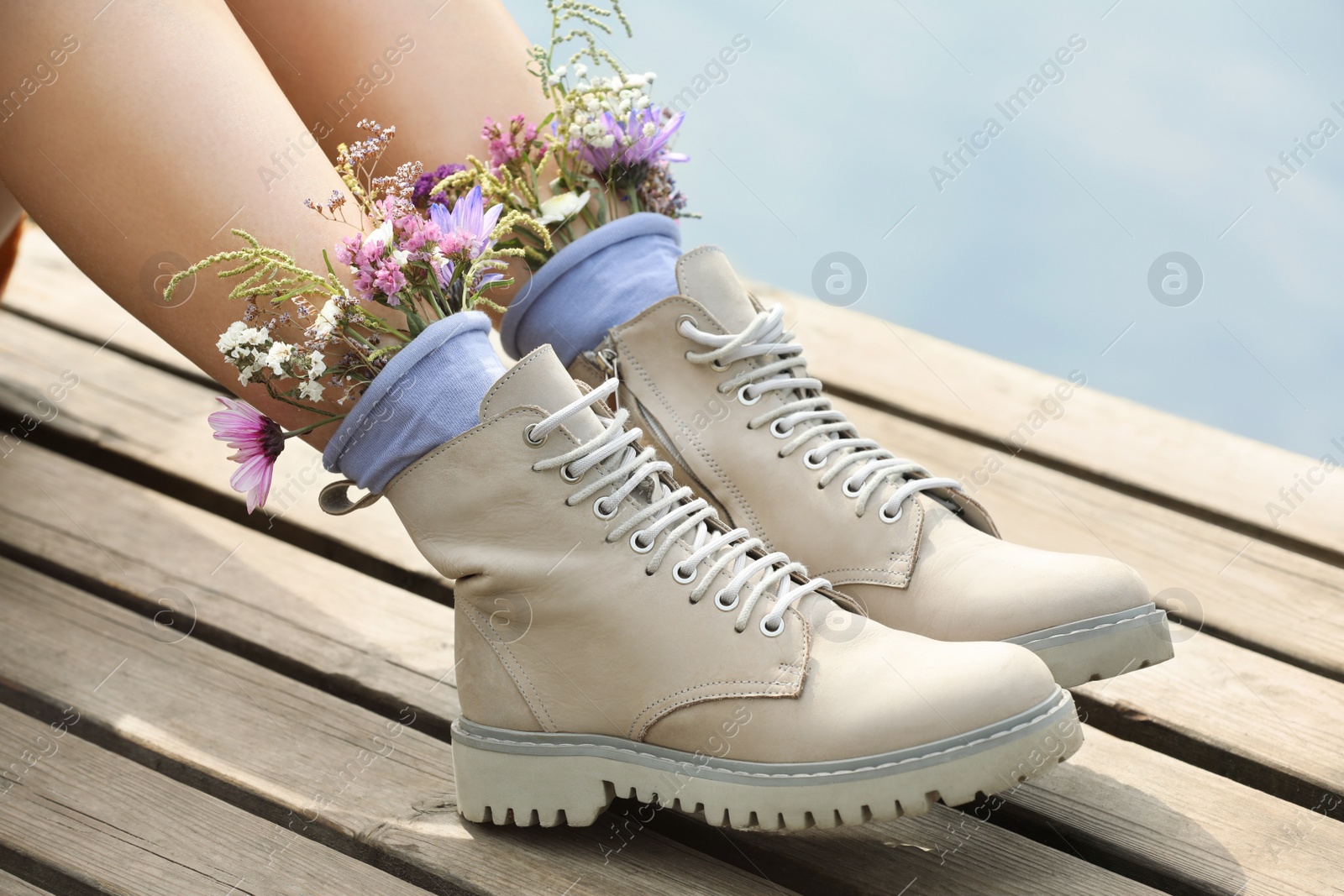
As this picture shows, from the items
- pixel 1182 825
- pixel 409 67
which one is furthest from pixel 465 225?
pixel 1182 825

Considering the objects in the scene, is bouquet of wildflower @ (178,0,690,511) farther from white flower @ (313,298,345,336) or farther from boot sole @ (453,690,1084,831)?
boot sole @ (453,690,1084,831)

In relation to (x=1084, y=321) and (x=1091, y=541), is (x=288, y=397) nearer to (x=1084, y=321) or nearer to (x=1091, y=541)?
(x=1091, y=541)

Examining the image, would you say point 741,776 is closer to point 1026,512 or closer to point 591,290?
point 591,290

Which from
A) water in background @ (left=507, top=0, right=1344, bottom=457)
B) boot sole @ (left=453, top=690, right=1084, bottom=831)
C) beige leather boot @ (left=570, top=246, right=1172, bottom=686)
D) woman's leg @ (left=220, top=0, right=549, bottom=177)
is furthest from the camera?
water in background @ (left=507, top=0, right=1344, bottom=457)

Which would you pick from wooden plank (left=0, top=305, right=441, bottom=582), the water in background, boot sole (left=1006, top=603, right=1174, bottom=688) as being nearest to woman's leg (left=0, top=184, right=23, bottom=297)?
wooden plank (left=0, top=305, right=441, bottom=582)

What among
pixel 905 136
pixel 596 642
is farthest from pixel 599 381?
pixel 905 136

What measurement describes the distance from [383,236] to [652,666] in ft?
1.05

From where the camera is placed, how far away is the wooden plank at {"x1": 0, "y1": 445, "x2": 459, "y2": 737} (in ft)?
3.01

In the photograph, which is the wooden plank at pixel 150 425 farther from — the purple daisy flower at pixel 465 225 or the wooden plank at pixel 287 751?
the purple daisy flower at pixel 465 225

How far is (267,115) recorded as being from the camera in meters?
0.71

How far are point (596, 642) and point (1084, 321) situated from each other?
102 inches

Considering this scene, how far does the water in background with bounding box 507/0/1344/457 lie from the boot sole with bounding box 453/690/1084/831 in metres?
2.10

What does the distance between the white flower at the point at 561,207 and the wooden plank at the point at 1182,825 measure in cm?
53

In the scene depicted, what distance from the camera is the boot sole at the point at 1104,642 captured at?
0.74 meters
